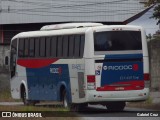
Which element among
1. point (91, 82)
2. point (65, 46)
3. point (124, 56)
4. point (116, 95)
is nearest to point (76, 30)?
point (65, 46)

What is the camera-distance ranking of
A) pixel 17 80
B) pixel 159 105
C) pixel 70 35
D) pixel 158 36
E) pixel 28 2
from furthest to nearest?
pixel 28 2, pixel 158 36, pixel 17 80, pixel 159 105, pixel 70 35

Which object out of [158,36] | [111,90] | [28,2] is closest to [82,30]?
[111,90]

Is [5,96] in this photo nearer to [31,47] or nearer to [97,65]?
[31,47]

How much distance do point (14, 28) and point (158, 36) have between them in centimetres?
2855

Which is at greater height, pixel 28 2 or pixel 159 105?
pixel 28 2

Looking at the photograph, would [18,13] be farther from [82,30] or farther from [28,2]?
[82,30]

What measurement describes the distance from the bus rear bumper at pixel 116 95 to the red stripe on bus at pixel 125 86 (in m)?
0.12

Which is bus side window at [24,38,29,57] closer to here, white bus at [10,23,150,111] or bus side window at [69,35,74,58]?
white bus at [10,23,150,111]

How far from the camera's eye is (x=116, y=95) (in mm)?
22875

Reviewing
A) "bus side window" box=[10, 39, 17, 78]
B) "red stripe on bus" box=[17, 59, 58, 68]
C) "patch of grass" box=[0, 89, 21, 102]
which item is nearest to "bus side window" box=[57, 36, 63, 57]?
"red stripe on bus" box=[17, 59, 58, 68]

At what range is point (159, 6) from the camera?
25219mm

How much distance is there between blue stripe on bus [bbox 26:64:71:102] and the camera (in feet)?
80.9

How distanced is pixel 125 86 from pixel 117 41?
1739 millimetres

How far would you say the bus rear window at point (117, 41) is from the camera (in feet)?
75.3
